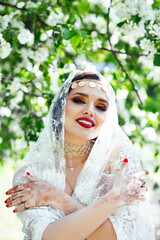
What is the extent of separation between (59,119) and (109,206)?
2.83 feet

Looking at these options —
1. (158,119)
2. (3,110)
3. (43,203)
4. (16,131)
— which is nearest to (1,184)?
(16,131)

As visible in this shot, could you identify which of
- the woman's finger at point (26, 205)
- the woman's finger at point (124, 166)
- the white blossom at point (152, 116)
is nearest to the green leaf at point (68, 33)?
the woman's finger at point (124, 166)

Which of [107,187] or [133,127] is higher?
[133,127]

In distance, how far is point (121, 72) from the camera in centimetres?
349

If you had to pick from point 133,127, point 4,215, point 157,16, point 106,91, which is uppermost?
point 157,16

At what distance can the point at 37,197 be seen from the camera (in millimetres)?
2447

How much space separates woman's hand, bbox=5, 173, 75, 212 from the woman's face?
18.0 inches

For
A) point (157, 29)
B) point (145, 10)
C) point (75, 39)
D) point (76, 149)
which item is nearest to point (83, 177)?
point (76, 149)

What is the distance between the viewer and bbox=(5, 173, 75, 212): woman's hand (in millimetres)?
2430

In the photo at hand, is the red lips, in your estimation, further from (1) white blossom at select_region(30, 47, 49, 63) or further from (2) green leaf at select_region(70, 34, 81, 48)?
(1) white blossom at select_region(30, 47, 49, 63)

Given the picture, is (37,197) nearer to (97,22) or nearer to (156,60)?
(156,60)

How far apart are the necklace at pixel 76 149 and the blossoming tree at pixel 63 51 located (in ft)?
2.44

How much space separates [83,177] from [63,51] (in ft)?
5.39

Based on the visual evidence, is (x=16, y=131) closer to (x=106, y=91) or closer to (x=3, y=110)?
(x=3, y=110)
